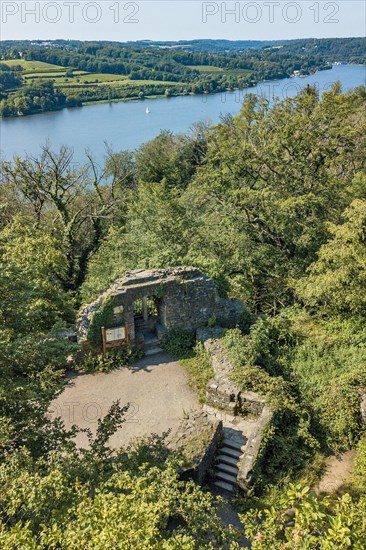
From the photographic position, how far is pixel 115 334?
14.1 m

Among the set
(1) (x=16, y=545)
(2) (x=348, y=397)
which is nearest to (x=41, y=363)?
(1) (x=16, y=545)

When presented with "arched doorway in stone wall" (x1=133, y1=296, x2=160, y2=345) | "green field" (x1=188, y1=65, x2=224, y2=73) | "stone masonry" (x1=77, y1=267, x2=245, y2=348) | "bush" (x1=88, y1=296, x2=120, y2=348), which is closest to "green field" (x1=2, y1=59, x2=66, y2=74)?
"green field" (x1=188, y1=65, x2=224, y2=73)

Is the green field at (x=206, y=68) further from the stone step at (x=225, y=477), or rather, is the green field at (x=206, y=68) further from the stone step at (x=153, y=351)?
the stone step at (x=225, y=477)

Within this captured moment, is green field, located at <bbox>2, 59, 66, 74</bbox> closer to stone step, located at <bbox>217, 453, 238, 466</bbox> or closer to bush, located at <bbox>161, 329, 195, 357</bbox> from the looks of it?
bush, located at <bbox>161, 329, 195, 357</bbox>

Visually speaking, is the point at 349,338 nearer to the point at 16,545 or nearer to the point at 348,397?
the point at 348,397

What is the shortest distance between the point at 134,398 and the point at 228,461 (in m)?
3.59

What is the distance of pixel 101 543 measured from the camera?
14.2 feet

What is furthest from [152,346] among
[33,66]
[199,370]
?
[33,66]

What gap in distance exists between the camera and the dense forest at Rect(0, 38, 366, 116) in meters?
65.6

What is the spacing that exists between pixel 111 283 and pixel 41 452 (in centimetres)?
847

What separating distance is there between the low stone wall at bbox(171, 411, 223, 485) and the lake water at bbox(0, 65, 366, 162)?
133ft

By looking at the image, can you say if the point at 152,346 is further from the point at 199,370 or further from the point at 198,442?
the point at 198,442

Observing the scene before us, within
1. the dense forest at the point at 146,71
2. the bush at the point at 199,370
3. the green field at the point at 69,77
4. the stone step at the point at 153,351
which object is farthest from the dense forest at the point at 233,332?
the green field at the point at 69,77

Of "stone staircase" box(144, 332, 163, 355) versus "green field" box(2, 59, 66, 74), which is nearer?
"stone staircase" box(144, 332, 163, 355)
